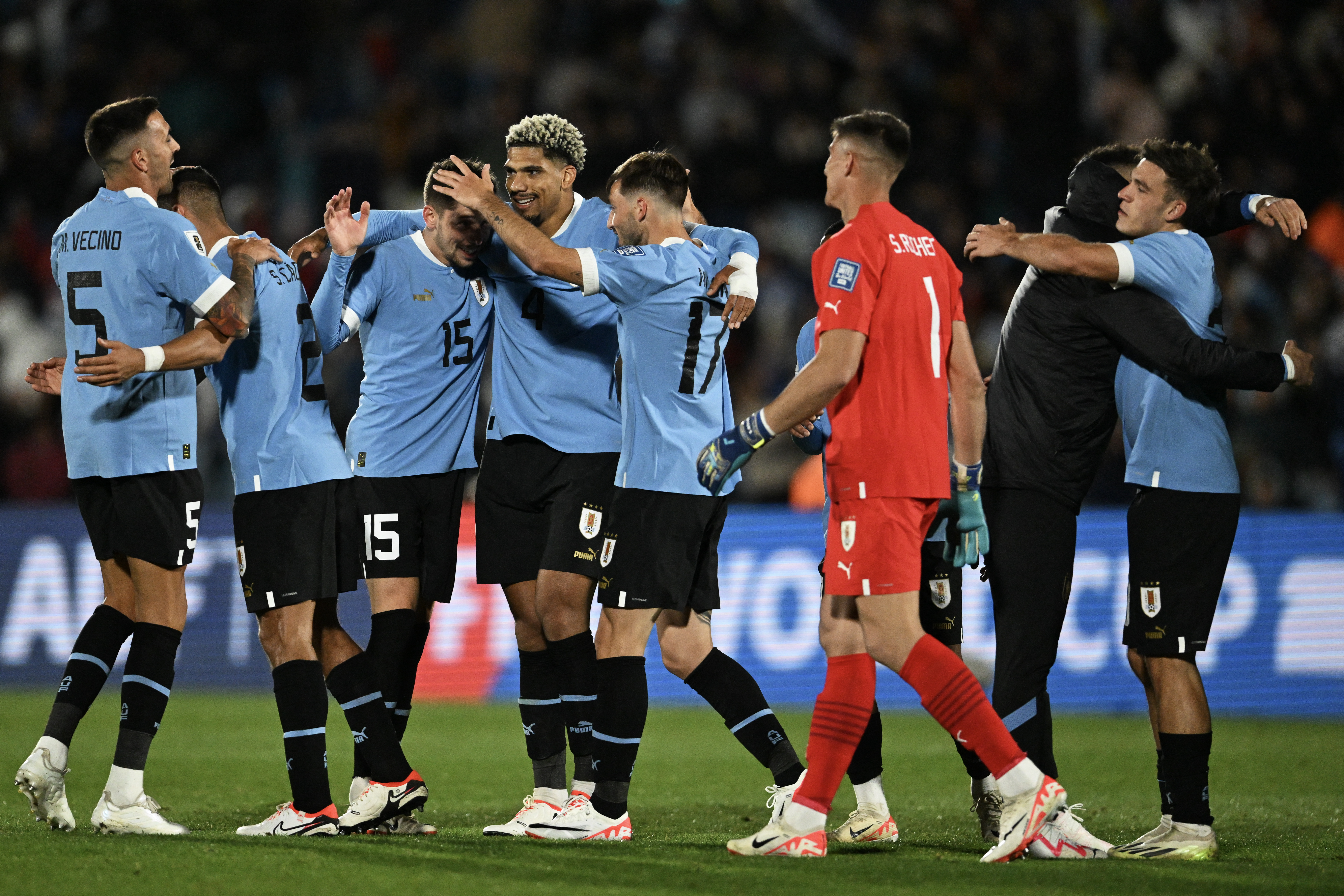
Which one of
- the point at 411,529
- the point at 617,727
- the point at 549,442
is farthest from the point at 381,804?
the point at 549,442

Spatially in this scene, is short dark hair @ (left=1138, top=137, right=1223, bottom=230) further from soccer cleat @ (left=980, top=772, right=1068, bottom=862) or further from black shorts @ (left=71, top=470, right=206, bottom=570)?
black shorts @ (left=71, top=470, right=206, bottom=570)

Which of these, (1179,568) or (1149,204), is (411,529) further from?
(1149,204)

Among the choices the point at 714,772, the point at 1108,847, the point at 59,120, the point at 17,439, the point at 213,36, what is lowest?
the point at 714,772

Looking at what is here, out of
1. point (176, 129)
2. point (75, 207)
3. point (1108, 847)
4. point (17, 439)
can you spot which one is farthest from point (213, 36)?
point (1108, 847)

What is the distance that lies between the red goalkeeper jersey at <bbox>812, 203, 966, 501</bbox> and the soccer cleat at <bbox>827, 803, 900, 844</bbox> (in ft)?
4.93

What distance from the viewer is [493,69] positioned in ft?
57.6

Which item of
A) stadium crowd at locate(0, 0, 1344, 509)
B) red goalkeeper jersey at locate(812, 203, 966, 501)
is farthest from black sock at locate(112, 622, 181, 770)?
stadium crowd at locate(0, 0, 1344, 509)

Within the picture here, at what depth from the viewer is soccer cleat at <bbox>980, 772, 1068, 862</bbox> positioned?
4812 millimetres

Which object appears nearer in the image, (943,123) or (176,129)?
(943,123)

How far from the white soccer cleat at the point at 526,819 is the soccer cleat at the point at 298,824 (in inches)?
24.4

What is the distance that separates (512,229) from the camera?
5.63 metres

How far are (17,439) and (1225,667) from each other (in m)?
11.5

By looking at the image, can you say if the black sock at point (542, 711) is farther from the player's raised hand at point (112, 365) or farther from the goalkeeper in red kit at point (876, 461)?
the player's raised hand at point (112, 365)

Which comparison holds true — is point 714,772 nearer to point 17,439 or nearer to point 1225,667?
point 1225,667
